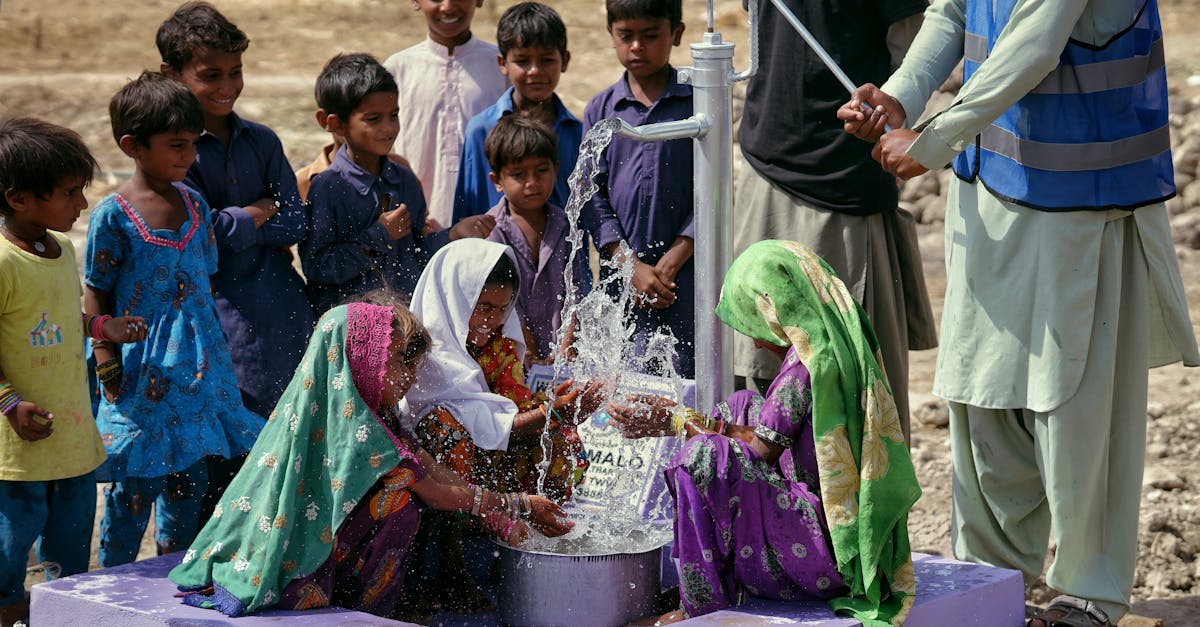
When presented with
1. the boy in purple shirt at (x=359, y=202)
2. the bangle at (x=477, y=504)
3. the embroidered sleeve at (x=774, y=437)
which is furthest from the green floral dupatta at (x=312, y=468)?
the boy in purple shirt at (x=359, y=202)

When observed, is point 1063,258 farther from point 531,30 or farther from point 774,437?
point 531,30

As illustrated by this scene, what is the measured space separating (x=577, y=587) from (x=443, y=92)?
254cm

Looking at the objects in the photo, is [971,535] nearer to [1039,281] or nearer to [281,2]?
[1039,281]

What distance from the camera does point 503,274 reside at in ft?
13.5

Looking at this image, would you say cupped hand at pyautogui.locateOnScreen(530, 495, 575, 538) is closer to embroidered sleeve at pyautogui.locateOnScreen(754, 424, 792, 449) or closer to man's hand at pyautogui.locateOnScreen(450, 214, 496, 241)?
embroidered sleeve at pyautogui.locateOnScreen(754, 424, 792, 449)

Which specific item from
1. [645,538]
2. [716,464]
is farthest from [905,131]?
[645,538]

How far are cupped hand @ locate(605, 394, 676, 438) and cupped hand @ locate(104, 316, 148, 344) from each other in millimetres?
1265

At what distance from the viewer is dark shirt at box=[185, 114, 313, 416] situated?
4516 millimetres

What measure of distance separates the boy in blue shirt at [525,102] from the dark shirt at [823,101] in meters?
0.80

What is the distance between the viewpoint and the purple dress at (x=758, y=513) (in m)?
3.39

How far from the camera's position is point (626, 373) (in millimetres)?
4465

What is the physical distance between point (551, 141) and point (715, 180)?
0.95 metres

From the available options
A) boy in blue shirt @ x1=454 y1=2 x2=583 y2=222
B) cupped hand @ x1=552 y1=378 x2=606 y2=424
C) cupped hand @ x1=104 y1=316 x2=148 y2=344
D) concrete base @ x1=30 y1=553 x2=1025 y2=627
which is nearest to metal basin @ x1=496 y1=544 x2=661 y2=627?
concrete base @ x1=30 y1=553 x2=1025 y2=627

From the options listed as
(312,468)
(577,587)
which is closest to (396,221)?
(312,468)
